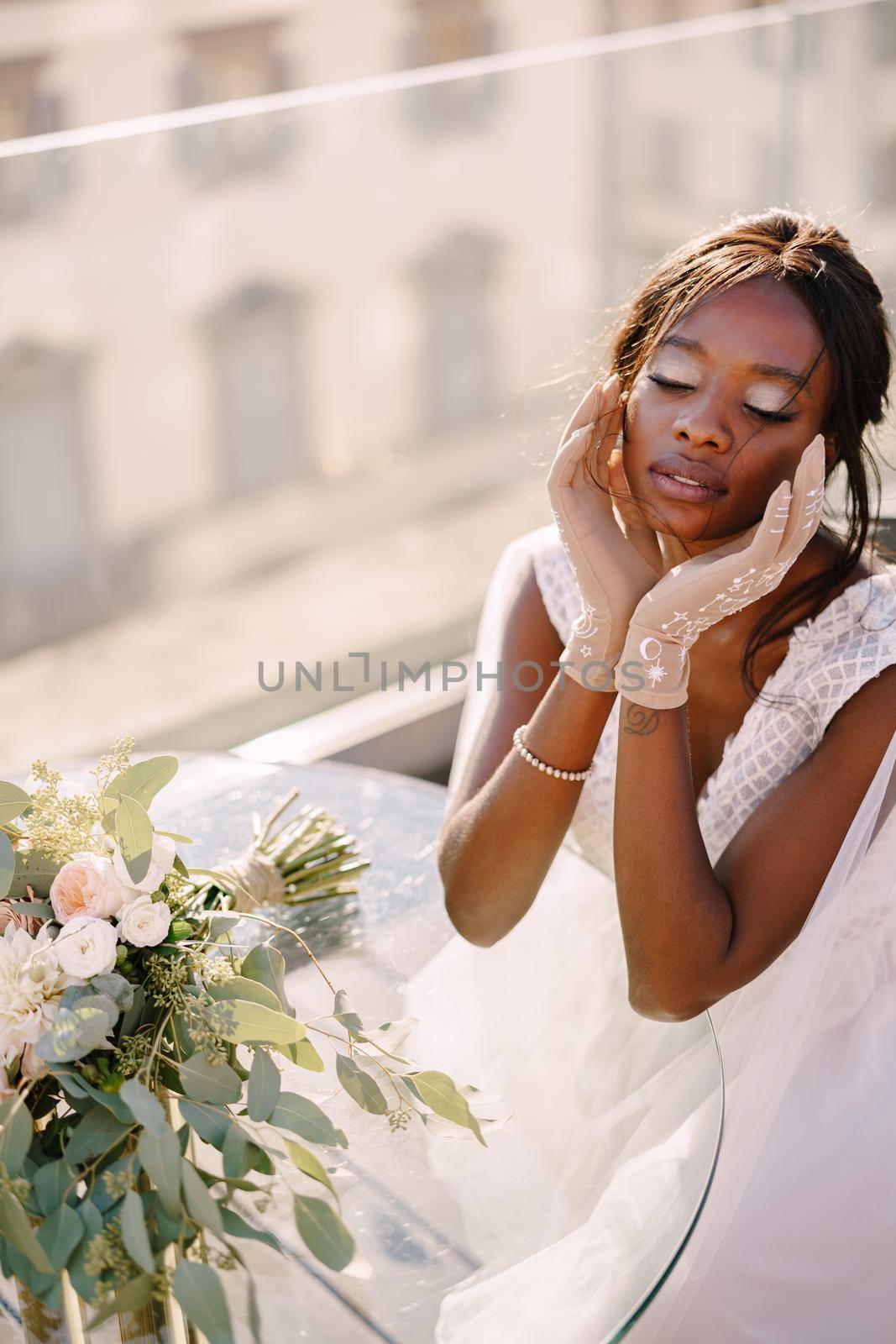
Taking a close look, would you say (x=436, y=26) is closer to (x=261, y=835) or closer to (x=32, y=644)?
(x=32, y=644)

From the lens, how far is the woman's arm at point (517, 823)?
59.3 inches

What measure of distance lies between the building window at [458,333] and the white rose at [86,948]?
2.44m

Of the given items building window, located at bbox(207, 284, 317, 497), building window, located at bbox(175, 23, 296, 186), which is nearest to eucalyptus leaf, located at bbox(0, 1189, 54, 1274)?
building window, located at bbox(207, 284, 317, 497)

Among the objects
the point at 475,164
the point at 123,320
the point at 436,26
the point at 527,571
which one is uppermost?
the point at 436,26

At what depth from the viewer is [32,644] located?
2.77m

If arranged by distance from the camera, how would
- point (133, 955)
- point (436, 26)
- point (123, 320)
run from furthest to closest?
point (436, 26) < point (123, 320) < point (133, 955)

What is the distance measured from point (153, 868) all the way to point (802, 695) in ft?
2.77

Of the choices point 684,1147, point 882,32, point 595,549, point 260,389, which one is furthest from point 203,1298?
point 882,32

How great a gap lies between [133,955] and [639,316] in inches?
40.8

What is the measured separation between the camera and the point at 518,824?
1.55 meters

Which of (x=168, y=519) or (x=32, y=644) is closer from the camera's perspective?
(x=32, y=644)

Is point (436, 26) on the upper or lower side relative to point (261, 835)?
upper

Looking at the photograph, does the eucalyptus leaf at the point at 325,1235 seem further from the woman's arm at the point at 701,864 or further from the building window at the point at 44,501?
the building window at the point at 44,501

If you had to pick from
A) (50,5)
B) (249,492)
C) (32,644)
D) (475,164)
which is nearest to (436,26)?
(50,5)
